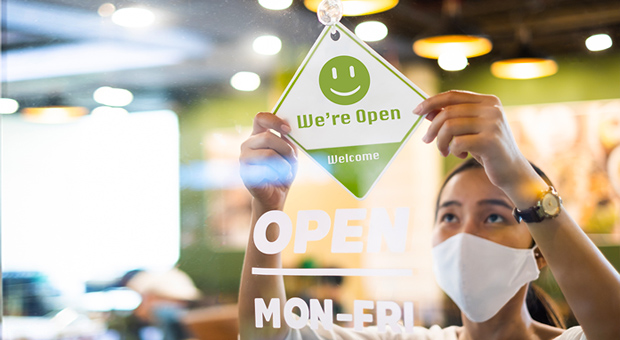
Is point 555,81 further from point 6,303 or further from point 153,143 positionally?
point 6,303

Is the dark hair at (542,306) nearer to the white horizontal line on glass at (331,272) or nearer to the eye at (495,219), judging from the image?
the eye at (495,219)

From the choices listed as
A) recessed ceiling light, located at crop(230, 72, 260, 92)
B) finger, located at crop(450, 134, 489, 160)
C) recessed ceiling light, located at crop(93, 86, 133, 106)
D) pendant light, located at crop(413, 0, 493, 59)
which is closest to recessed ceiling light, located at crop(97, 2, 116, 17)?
recessed ceiling light, located at crop(93, 86, 133, 106)

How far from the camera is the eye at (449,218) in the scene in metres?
0.89

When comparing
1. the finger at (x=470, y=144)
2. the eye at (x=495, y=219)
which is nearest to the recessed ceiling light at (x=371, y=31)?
the finger at (x=470, y=144)

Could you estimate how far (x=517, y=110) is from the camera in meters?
0.84

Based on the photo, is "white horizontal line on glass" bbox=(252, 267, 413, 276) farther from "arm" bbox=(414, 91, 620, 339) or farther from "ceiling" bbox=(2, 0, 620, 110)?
"ceiling" bbox=(2, 0, 620, 110)

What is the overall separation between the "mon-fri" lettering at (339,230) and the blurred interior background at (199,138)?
15 mm

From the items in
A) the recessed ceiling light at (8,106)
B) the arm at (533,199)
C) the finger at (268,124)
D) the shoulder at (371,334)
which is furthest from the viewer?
the recessed ceiling light at (8,106)

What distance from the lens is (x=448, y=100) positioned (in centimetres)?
88

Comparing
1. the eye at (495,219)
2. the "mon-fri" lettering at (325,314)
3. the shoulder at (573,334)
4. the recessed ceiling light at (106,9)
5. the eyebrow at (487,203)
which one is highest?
the recessed ceiling light at (106,9)

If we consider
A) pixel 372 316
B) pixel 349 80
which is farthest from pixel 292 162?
pixel 372 316

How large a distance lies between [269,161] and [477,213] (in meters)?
0.37

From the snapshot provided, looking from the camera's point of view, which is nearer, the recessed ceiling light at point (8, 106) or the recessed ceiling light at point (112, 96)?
the recessed ceiling light at point (112, 96)

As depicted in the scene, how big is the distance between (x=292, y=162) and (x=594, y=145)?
1.54ft
